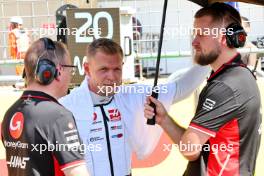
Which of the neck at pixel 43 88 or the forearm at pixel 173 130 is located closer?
the neck at pixel 43 88

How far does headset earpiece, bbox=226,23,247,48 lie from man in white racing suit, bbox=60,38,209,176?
1.68ft

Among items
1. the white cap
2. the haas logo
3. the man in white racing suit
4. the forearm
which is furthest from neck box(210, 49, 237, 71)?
the white cap

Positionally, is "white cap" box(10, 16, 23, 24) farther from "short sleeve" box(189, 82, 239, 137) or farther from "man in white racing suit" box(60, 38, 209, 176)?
"short sleeve" box(189, 82, 239, 137)

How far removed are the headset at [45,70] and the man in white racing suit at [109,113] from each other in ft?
1.36

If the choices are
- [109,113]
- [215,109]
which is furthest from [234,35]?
[109,113]

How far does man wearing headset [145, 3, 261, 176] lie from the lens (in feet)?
6.63

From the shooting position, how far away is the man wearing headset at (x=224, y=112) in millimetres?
2020

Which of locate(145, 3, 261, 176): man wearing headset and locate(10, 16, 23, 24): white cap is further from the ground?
locate(10, 16, 23, 24): white cap

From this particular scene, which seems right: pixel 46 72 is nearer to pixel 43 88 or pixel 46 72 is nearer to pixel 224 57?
pixel 43 88

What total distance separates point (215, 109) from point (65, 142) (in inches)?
25.7

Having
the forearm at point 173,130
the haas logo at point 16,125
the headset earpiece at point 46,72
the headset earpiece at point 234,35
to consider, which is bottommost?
the forearm at point 173,130

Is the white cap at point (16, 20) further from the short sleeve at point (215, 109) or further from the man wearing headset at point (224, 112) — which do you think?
the short sleeve at point (215, 109)

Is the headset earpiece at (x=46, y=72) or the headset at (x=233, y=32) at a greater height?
the headset at (x=233, y=32)

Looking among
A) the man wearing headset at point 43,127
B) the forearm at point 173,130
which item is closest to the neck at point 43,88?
the man wearing headset at point 43,127
